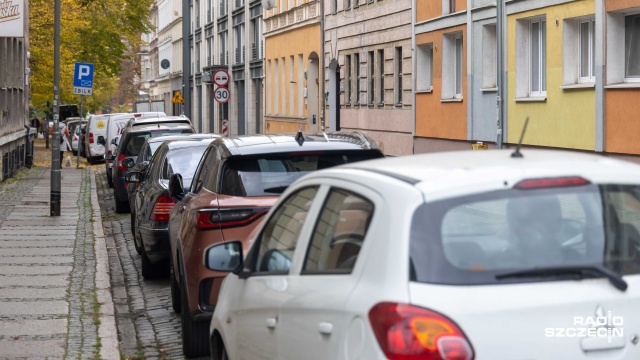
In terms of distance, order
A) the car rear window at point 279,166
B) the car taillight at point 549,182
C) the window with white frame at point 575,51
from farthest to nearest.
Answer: the window with white frame at point 575,51 < the car rear window at point 279,166 < the car taillight at point 549,182

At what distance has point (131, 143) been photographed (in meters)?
23.6

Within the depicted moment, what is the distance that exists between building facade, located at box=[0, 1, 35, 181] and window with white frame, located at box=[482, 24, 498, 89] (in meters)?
10.1

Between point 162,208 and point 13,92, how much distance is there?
2486 centimetres

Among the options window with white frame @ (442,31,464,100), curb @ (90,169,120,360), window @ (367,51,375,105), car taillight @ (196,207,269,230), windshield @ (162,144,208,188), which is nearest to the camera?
car taillight @ (196,207,269,230)

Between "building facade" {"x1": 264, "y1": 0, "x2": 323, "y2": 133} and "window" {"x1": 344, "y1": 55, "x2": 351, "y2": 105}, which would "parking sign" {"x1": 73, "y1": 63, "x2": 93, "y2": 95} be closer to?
"window" {"x1": 344, "y1": 55, "x2": 351, "y2": 105}

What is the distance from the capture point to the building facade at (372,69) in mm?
33781


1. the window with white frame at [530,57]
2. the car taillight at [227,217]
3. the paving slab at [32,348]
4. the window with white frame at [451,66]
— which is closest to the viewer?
the car taillight at [227,217]

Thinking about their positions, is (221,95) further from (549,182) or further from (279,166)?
(549,182)

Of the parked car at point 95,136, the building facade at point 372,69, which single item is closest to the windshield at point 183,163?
the building facade at point 372,69

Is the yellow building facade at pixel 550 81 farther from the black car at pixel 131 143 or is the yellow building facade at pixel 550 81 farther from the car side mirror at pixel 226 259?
the car side mirror at pixel 226 259

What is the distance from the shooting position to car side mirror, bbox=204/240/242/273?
566 cm

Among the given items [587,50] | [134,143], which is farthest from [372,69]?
[587,50]

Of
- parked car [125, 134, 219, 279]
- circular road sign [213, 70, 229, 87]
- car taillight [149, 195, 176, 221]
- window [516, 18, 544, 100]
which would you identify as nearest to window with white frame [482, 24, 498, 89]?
window [516, 18, 544, 100]

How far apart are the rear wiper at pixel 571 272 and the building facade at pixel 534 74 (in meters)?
15.5
